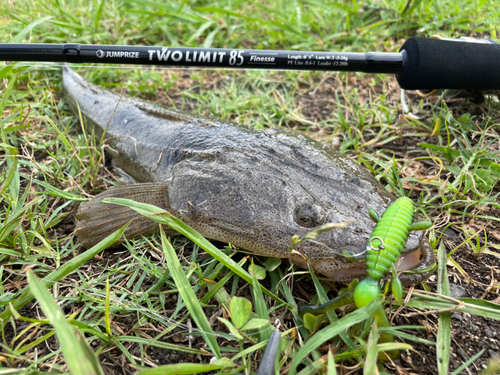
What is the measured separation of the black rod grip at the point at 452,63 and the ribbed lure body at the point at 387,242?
5.35ft

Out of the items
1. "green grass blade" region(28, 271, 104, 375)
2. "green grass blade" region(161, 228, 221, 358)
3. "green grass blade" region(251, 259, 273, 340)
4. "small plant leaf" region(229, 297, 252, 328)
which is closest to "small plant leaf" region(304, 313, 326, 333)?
"green grass blade" region(251, 259, 273, 340)

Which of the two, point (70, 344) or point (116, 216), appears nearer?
point (70, 344)

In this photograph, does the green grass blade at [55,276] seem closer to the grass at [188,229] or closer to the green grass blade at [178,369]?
the grass at [188,229]

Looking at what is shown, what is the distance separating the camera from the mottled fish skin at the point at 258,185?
84.4 inches

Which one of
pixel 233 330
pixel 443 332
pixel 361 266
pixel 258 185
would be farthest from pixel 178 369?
pixel 443 332

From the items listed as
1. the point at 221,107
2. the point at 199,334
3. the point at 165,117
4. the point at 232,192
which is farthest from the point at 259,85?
the point at 199,334

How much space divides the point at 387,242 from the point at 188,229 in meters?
1.08

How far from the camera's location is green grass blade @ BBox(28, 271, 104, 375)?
151cm

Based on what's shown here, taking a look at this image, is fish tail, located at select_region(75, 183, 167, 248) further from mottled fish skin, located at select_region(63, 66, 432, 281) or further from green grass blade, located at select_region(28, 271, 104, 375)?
green grass blade, located at select_region(28, 271, 104, 375)

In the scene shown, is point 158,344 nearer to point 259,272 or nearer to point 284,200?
point 259,272

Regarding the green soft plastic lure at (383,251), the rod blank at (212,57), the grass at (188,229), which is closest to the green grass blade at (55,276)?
the grass at (188,229)

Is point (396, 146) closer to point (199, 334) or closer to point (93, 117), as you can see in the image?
point (199, 334)

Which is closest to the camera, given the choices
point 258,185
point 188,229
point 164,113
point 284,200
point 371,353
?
point 371,353

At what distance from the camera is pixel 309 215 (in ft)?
7.27
